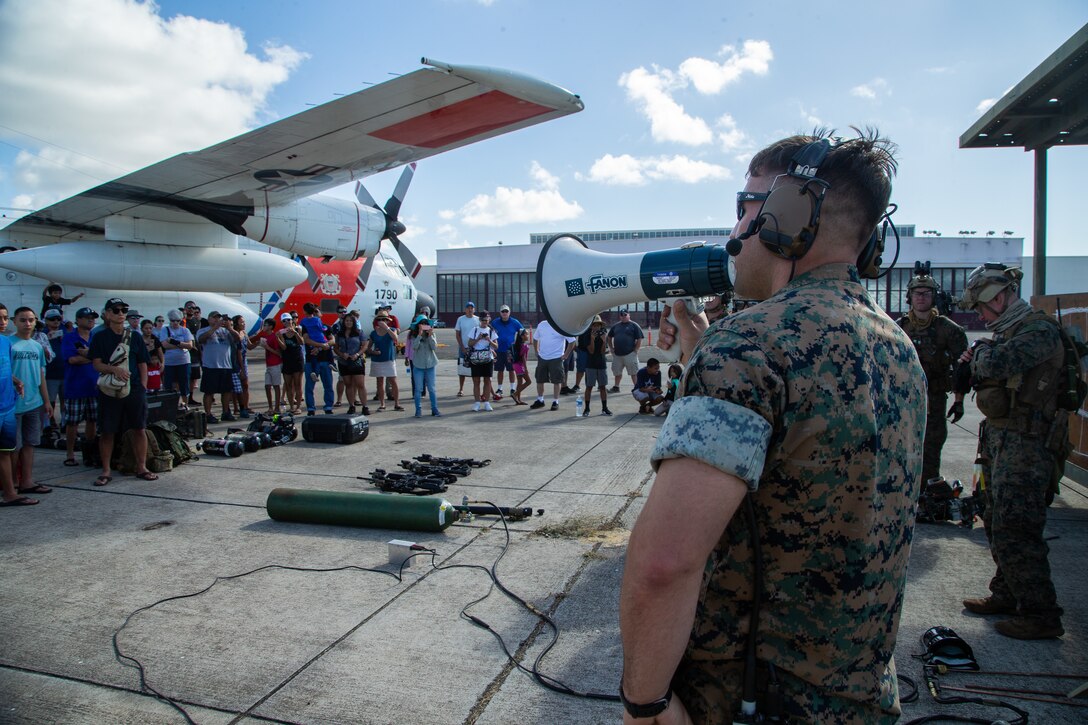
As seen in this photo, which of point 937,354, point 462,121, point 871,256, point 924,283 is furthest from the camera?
point 462,121

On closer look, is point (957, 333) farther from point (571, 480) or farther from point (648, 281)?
point (648, 281)

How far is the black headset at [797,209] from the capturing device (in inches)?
55.1

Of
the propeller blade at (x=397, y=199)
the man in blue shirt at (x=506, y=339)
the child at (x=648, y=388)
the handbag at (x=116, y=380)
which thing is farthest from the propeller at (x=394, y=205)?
the handbag at (x=116, y=380)

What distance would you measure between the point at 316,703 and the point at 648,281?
2342mm

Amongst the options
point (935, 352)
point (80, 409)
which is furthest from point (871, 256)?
point (80, 409)

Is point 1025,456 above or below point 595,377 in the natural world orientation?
above

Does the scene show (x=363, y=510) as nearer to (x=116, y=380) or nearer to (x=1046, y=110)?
(x=116, y=380)

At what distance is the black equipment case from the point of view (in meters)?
8.50

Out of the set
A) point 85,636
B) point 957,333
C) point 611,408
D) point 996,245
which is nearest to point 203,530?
point 85,636

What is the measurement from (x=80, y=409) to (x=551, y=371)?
6756 millimetres

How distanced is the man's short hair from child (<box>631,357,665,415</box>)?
9.48 m

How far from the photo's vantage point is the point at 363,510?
5.13 metres

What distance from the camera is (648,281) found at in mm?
2566

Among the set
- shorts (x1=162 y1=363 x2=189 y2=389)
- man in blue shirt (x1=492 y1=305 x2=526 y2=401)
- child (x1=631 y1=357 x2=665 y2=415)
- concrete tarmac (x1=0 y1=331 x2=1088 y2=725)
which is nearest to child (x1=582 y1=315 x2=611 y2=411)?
child (x1=631 y1=357 x2=665 y2=415)
